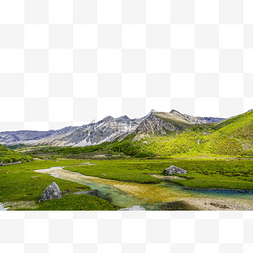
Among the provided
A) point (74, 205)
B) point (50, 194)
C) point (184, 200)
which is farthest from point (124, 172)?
point (74, 205)

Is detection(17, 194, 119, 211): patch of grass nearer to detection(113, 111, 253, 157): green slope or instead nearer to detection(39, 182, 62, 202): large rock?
detection(39, 182, 62, 202): large rock

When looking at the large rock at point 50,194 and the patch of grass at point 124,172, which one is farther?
the patch of grass at point 124,172

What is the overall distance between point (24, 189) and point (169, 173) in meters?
57.2

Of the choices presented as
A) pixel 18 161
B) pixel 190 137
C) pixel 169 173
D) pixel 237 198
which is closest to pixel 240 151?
pixel 190 137

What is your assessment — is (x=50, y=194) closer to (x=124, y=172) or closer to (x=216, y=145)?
(x=124, y=172)

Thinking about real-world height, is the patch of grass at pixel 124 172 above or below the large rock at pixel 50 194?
below

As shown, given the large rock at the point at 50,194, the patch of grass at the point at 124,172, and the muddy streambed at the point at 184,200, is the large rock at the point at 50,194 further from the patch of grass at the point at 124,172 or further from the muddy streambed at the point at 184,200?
the patch of grass at the point at 124,172

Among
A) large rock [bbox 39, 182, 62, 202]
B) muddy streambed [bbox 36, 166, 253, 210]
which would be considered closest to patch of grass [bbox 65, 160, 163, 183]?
muddy streambed [bbox 36, 166, 253, 210]

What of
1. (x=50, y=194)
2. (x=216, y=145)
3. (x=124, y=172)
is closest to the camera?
(x=50, y=194)

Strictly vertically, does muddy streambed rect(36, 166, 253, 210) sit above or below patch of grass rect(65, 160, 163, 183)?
above

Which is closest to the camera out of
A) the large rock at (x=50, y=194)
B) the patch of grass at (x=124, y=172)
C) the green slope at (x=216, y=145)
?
the large rock at (x=50, y=194)

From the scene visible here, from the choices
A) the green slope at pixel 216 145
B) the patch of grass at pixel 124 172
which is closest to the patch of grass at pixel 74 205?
the patch of grass at pixel 124 172

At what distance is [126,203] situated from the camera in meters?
31.5

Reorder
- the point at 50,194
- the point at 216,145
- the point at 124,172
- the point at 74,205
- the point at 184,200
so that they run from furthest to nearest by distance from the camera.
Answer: the point at 216,145, the point at 124,172, the point at 184,200, the point at 50,194, the point at 74,205
